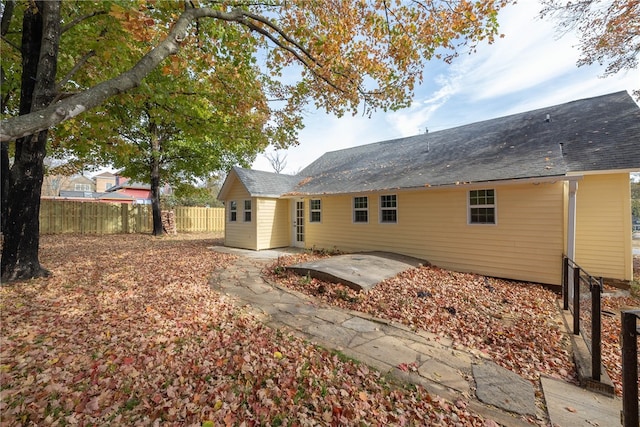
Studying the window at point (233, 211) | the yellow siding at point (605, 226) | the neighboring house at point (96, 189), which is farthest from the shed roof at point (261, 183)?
the neighboring house at point (96, 189)

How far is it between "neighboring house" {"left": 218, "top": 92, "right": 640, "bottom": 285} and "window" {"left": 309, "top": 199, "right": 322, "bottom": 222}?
6cm

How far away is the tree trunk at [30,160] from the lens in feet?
17.9

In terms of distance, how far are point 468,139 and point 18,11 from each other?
14.7 m

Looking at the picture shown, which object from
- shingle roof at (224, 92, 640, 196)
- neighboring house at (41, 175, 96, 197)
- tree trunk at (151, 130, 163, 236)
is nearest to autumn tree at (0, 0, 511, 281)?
shingle roof at (224, 92, 640, 196)

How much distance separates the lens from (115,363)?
291 centimetres

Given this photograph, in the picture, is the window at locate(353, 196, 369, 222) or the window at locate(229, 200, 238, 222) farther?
the window at locate(229, 200, 238, 222)

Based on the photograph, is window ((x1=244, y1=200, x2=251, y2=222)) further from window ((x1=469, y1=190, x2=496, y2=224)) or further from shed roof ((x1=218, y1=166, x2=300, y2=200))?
window ((x1=469, y1=190, x2=496, y2=224))

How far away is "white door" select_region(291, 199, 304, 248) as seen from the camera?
1301 cm

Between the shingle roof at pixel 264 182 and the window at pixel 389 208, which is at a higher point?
the shingle roof at pixel 264 182

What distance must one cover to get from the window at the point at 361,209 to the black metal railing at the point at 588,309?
6074 millimetres

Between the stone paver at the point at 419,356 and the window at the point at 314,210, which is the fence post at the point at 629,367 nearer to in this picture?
the stone paver at the point at 419,356

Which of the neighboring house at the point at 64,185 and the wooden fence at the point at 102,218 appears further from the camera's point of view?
the neighboring house at the point at 64,185

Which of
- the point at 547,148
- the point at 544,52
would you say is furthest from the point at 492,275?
the point at 544,52

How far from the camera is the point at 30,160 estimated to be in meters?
5.59
